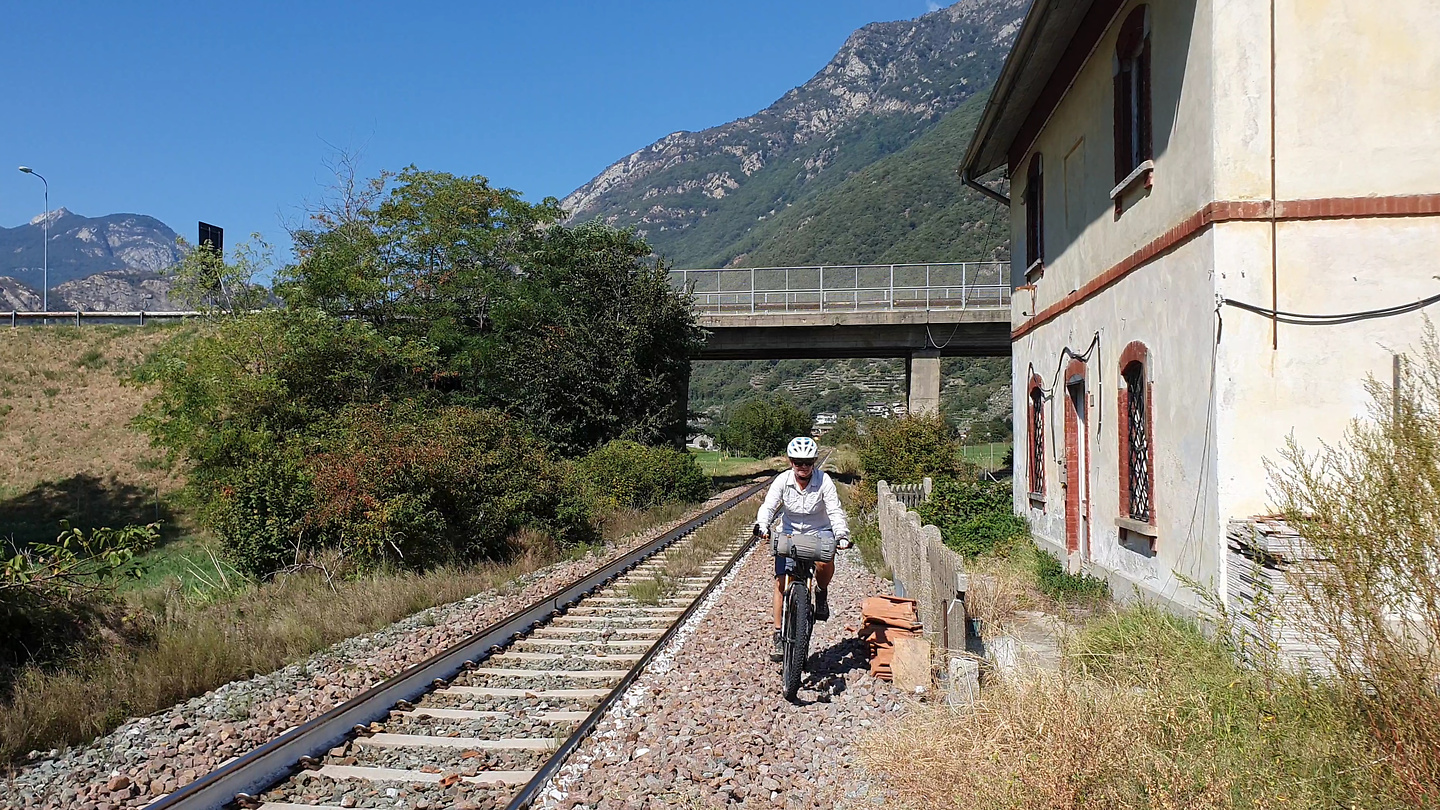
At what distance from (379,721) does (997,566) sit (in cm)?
921

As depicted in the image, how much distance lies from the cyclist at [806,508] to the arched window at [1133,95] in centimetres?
492

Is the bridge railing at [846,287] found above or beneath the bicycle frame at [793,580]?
above

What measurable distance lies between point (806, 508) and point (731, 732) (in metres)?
1.97

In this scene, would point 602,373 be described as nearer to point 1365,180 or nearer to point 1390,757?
point 1365,180

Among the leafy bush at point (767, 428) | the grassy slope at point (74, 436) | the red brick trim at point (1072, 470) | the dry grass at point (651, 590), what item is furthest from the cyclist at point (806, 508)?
the leafy bush at point (767, 428)

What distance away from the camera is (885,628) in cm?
874

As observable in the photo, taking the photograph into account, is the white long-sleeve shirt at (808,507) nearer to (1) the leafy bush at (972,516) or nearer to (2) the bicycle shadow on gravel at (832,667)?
(2) the bicycle shadow on gravel at (832,667)

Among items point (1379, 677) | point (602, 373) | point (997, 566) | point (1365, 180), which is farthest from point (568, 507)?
point (1379, 677)

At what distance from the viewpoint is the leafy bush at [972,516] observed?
52.4 feet

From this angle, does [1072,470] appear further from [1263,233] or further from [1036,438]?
[1263,233]

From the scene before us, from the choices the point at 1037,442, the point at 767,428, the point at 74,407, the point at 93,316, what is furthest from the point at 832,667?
the point at 767,428

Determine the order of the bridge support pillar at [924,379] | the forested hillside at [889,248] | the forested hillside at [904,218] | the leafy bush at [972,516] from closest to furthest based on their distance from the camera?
the leafy bush at [972,516] → the bridge support pillar at [924,379] → the forested hillside at [889,248] → the forested hillside at [904,218]

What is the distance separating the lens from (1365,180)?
26.2 feet

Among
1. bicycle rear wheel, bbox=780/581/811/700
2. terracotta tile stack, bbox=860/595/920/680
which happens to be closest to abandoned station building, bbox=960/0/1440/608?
terracotta tile stack, bbox=860/595/920/680
